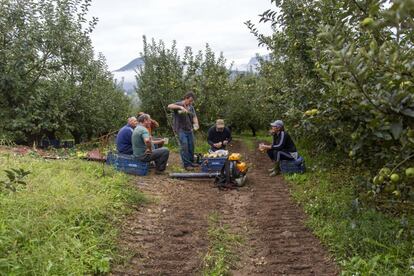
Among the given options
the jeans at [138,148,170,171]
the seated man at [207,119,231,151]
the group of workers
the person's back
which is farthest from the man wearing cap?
the person's back

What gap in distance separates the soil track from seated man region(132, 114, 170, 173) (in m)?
0.80

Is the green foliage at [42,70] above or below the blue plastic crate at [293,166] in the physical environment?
above

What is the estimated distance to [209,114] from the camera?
50.7ft

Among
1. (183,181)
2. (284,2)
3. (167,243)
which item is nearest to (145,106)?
(183,181)

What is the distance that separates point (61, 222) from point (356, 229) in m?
3.22

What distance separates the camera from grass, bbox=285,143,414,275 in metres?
3.74

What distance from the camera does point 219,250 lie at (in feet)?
14.6

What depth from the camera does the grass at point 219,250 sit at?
159 inches

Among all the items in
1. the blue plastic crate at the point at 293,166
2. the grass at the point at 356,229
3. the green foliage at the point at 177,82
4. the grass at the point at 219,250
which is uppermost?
the green foliage at the point at 177,82

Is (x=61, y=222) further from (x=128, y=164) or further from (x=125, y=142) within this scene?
(x=125, y=142)

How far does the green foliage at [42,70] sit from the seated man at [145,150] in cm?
455

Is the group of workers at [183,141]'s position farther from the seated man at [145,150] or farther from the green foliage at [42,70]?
the green foliage at [42,70]

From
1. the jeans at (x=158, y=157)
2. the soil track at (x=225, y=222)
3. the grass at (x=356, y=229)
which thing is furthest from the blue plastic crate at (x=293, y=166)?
the jeans at (x=158, y=157)

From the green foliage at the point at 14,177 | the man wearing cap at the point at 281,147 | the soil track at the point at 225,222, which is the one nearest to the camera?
the green foliage at the point at 14,177
